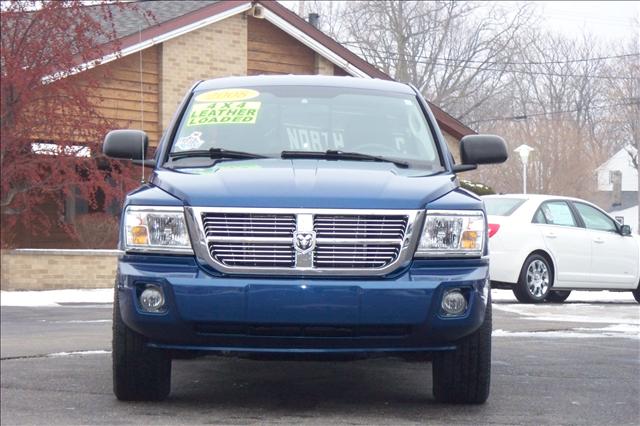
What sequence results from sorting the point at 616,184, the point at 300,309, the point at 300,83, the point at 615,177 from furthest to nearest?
1. the point at 616,184
2. the point at 615,177
3. the point at 300,83
4. the point at 300,309

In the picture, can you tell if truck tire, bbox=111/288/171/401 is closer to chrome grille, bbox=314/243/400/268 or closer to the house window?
chrome grille, bbox=314/243/400/268

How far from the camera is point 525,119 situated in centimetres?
4231

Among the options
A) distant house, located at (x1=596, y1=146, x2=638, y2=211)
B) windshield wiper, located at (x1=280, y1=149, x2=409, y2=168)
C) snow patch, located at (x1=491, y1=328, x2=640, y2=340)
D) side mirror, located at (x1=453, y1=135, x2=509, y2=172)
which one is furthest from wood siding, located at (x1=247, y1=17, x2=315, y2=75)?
windshield wiper, located at (x1=280, y1=149, x2=409, y2=168)

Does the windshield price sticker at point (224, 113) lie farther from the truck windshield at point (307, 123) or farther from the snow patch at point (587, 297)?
the snow patch at point (587, 297)

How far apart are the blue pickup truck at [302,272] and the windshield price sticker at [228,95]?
3.76ft

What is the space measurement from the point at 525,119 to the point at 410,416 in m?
37.4

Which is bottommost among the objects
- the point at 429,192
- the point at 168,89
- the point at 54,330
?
the point at 54,330

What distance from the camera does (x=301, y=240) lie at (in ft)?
18.1

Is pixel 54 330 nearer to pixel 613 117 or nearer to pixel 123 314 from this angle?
pixel 123 314

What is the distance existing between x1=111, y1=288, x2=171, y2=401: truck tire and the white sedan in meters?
9.39

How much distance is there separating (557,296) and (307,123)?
34.6ft

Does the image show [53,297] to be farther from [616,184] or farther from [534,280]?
[616,184]

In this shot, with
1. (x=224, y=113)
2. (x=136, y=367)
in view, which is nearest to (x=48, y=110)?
(x=224, y=113)

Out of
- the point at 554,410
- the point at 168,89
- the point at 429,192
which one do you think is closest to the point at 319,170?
the point at 429,192
